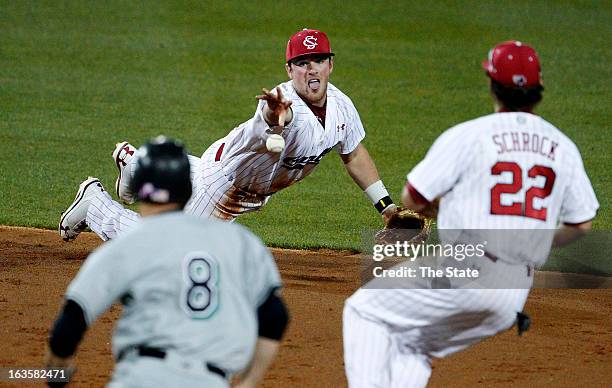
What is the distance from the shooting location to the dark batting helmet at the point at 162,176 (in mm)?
3592

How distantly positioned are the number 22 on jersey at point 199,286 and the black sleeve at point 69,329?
0.34 m

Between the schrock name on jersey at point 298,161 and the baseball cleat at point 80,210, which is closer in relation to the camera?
the schrock name on jersey at point 298,161

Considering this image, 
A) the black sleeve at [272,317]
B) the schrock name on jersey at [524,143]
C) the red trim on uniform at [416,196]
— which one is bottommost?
the black sleeve at [272,317]

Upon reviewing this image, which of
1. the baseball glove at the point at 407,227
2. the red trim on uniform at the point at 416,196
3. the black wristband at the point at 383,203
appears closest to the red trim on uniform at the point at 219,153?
the black wristband at the point at 383,203

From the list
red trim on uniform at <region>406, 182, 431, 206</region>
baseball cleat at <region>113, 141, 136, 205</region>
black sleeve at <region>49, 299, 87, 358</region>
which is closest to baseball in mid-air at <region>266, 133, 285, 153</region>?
baseball cleat at <region>113, 141, 136, 205</region>

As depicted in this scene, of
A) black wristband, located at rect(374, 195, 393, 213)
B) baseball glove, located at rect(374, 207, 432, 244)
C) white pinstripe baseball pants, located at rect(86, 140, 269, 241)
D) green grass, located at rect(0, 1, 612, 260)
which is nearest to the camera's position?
baseball glove, located at rect(374, 207, 432, 244)

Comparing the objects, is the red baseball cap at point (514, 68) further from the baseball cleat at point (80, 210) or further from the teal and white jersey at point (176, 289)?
the baseball cleat at point (80, 210)

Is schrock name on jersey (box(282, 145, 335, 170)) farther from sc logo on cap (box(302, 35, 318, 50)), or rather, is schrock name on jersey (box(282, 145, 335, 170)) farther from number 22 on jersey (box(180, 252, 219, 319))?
number 22 on jersey (box(180, 252, 219, 319))

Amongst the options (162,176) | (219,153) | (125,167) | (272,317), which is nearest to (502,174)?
(272,317)

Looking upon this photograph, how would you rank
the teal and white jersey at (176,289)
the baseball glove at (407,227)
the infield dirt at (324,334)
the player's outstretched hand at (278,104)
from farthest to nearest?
1. the baseball glove at (407,227)
2. the player's outstretched hand at (278,104)
3. the infield dirt at (324,334)
4. the teal and white jersey at (176,289)

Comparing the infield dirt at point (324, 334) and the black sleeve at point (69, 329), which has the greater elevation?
the black sleeve at point (69, 329)

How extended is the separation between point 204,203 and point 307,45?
→ 4.49ft

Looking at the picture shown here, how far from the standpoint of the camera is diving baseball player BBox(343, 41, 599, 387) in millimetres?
4422

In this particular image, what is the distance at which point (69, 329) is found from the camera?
347 centimetres
